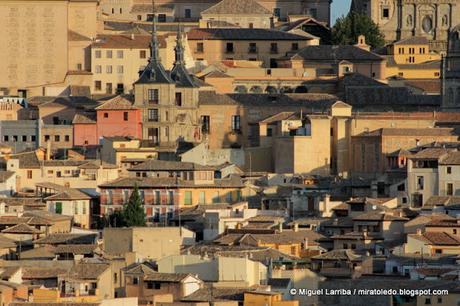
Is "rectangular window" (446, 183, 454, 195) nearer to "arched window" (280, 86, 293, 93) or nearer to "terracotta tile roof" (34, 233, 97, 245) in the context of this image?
"terracotta tile roof" (34, 233, 97, 245)

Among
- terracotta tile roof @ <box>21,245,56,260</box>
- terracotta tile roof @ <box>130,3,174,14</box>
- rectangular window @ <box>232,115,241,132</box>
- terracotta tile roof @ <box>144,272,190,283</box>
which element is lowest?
terracotta tile roof @ <box>21,245,56,260</box>

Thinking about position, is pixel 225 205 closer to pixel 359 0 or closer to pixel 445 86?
pixel 445 86

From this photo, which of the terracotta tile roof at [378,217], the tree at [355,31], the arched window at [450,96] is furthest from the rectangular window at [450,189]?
the tree at [355,31]

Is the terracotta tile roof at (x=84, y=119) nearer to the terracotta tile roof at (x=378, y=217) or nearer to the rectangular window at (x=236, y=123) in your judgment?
the rectangular window at (x=236, y=123)

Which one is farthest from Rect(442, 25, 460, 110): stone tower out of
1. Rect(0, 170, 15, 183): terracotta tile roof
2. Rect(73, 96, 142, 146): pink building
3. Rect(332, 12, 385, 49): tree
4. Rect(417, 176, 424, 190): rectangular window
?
Rect(0, 170, 15, 183): terracotta tile roof

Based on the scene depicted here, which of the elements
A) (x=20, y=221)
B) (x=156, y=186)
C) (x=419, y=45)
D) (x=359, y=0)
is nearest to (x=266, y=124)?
(x=156, y=186)

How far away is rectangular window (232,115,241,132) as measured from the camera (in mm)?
104438

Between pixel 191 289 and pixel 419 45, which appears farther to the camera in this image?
pixel 419 45

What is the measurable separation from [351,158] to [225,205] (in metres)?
10.3

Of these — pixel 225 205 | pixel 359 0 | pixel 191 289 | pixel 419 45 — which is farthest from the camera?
pixel 359 0

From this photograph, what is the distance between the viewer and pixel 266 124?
10281 cm

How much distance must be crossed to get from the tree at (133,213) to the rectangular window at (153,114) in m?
13.7

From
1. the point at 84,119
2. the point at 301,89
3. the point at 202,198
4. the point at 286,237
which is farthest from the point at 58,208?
the point at 301,89

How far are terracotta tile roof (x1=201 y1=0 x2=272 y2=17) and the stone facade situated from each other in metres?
7.41
